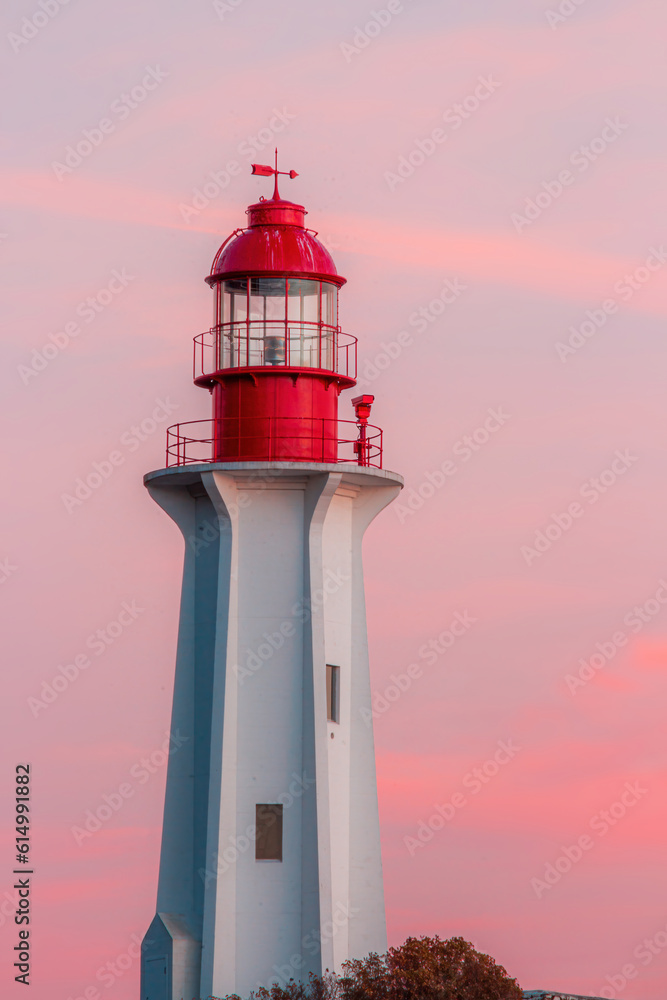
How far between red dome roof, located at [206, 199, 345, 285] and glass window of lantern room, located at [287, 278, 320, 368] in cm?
31

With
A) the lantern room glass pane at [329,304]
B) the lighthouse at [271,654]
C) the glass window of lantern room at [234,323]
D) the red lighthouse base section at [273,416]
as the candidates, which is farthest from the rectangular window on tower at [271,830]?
the lantern room glass pane at [329,304]

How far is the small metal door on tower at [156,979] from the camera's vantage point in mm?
49250

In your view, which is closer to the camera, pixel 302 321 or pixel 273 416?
pixel 273 416

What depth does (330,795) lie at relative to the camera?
162 ft

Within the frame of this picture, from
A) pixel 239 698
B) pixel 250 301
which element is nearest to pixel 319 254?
pixel 250 301

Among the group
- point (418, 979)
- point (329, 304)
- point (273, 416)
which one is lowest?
point (418, 979)

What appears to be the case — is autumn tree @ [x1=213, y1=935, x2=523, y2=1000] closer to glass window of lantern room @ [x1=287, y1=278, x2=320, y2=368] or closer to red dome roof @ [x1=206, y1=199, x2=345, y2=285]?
glass window of lantern room @ [x1=287, y1=278, x2=320, y2=368]

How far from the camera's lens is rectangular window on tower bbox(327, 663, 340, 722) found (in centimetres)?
4994

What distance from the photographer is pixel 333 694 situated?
50.1 meters

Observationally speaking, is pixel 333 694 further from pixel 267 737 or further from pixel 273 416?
pixel 273 416

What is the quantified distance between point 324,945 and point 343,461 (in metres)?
9.35

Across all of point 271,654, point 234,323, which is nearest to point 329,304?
point 234,323

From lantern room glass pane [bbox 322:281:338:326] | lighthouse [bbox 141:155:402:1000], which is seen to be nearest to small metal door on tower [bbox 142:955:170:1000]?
lighthouse [bbox 141:155:402:1000]

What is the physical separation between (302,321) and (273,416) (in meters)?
1.98
